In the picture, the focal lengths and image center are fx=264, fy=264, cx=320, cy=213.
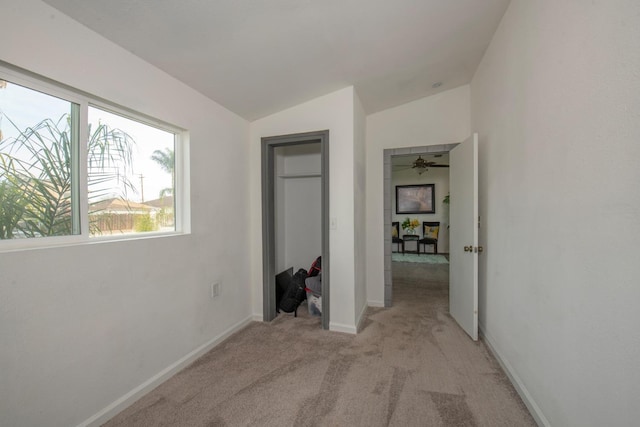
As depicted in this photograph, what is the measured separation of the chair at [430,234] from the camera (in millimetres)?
7145

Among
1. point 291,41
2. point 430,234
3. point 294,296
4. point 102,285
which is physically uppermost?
point 291,41

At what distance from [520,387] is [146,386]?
8.29 ft

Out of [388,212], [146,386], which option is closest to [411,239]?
[388,212]

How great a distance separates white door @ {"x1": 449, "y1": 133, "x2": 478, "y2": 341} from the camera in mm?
2498

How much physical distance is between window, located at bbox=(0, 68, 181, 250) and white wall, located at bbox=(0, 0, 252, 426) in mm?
136

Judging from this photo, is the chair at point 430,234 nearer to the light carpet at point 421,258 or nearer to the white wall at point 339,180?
the light carpet at point 421,258

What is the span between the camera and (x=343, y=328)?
2738mm

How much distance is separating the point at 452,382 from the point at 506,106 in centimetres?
214

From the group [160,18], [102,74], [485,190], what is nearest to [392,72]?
[485,190]

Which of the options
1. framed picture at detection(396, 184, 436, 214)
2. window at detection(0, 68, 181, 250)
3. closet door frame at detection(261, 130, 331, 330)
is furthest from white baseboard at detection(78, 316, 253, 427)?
framed picture at detection(396, 184, 436, 214)

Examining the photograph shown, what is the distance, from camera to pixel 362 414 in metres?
1.62

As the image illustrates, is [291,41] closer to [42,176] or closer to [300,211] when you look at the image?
[42,176]

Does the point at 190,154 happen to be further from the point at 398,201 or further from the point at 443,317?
the point at 398,201

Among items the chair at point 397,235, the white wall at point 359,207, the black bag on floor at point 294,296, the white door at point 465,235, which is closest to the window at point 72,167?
the black bag on floor at point 294,296
